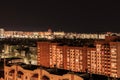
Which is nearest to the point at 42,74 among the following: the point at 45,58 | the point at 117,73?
the point at 117,73

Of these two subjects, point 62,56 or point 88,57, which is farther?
point 62,56

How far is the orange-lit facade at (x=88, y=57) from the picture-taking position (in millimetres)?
17836

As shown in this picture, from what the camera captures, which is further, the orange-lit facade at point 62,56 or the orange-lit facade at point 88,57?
the orange-lit facade at point 62,56

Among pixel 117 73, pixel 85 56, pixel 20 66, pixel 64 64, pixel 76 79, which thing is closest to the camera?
pixel 76 79

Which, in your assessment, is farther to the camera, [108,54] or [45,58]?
[45,58]

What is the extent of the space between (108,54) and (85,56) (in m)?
2.29

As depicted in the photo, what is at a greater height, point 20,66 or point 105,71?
point 20,66

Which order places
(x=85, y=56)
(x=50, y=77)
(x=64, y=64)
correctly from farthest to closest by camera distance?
(x=64, y=64), (x=85, y=56), (x=50, y=77)

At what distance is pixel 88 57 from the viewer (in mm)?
20141

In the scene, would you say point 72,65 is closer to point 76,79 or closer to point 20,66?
point 20,66

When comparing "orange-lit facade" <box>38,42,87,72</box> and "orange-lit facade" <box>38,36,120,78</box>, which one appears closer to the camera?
"orange-lit facade" <box>38,36,120,78</box>

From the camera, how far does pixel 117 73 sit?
1725cm

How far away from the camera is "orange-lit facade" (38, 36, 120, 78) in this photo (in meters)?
17.8

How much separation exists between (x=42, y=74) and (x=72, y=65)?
11.8 meters
